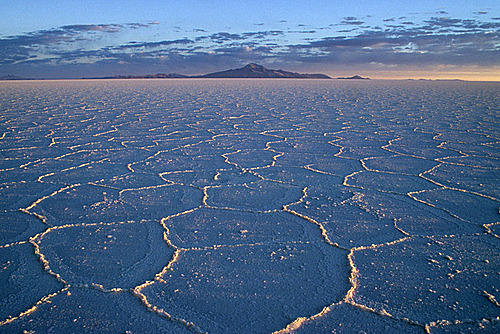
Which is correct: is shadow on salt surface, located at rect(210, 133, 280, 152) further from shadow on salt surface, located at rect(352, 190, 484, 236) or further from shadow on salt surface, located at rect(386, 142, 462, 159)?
shadow on salt surface, located at rect(352, 190, 484, 236)

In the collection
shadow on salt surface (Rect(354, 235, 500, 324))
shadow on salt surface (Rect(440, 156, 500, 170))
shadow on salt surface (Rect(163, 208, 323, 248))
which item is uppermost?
shadow on salt surface (Rect(354, 235, 500, 324))

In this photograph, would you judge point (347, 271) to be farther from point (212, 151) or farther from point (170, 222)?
point (212, 151)

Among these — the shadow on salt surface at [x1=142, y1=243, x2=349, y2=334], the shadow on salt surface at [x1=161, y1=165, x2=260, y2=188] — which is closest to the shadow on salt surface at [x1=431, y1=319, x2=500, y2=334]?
the shadow on salt surface at [x1=142, y1=243, x2=349, y2=334]

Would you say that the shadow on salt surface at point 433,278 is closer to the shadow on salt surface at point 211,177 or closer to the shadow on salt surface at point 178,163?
the shadow on salt surface at point 211,177

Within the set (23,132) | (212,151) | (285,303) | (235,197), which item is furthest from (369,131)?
(23,132)

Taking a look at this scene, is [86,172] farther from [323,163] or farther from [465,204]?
[465,204]

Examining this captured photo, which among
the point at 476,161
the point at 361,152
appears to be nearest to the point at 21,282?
the point at 361,152

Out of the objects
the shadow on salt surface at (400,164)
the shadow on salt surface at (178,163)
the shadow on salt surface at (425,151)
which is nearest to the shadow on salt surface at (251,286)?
the shadow on salt surface at (178,163)
